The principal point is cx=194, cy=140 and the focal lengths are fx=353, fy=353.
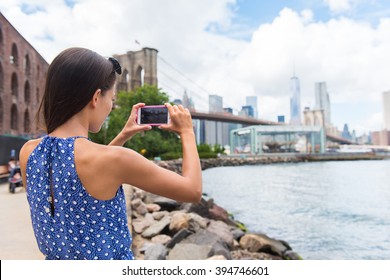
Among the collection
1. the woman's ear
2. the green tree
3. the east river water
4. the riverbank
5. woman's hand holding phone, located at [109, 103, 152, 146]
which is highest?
the green tree

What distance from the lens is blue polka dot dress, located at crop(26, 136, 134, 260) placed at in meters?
0.58

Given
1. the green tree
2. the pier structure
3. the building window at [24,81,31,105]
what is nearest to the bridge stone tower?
the green tree

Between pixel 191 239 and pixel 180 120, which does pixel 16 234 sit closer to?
pixel 191 239

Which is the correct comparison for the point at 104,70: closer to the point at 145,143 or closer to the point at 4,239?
the point at 4,239

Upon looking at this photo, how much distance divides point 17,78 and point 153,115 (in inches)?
528

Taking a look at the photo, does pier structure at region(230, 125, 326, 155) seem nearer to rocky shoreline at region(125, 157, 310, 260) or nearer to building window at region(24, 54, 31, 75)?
building window at region(24, 54, 31, 75)

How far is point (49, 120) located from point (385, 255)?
5106 mm

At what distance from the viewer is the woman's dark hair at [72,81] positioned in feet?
2.01

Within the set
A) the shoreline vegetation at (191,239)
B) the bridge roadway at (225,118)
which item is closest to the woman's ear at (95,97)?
the shoreline vegetation at (191,239)

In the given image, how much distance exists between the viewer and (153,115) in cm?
79

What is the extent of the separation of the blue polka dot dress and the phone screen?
211 mm

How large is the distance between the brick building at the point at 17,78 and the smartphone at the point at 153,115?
1127 centimetres

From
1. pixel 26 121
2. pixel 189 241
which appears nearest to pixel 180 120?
pixel 189 241

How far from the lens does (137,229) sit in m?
3.54
